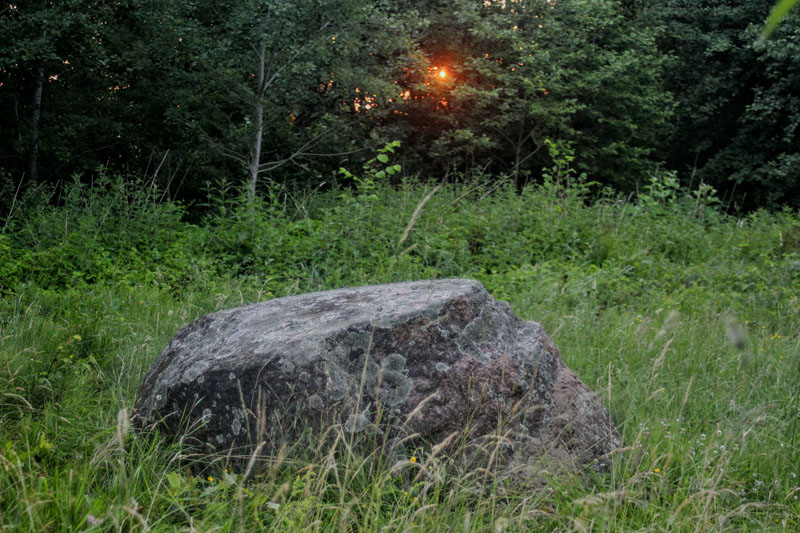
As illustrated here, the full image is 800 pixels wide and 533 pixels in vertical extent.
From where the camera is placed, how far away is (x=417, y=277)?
6.58 metres

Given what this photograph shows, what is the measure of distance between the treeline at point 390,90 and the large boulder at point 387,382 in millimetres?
6601

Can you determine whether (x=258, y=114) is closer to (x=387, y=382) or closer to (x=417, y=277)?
(x=417, y=277)

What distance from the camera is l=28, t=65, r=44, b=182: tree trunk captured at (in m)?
12.1

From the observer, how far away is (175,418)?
2.62 metres

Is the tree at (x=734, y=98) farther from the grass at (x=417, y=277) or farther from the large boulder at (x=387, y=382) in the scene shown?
the large boulder at (x=387, y=382)

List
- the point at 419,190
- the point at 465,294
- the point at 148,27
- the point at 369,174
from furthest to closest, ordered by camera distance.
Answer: the point at 148,27, the point at 419,190, the point at 369,174, the point at 465,294

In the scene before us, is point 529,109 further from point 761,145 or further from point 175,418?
point 175,418

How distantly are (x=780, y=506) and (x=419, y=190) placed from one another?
8235 mm

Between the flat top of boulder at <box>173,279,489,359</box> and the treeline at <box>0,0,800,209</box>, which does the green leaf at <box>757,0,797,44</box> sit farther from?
the treeline at <box>0,0,800,209</box>

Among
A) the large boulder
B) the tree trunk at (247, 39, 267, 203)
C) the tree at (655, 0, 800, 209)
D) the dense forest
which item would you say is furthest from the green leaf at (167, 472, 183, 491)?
the tree at (655, 0, 800, 209)

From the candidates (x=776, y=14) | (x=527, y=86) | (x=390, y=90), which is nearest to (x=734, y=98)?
(x=527, y=86)

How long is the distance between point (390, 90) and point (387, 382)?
449 inches

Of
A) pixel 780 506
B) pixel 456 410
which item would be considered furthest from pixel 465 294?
pixel 780 506

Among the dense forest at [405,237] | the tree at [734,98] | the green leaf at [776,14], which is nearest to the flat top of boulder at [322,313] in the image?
the dense forest at [405,237]
